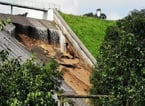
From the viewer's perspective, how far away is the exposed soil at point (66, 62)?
35.9 meters

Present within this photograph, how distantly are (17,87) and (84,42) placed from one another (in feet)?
103

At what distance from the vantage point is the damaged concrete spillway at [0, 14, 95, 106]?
3688cm

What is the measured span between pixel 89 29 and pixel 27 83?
34916mm

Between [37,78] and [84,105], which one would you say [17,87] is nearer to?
[37,78]

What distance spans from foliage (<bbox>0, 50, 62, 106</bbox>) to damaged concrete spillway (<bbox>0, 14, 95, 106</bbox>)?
21.5 m

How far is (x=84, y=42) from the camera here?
1737 inches

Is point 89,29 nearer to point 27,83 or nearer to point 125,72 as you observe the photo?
point 125,72

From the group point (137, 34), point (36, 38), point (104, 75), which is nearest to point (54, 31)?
point (36, 38)

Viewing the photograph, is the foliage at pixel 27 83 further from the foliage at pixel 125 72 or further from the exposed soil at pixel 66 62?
the exposed soil at pixel 66 62

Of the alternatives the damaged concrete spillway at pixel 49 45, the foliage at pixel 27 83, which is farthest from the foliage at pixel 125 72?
the damaged concrete spillway at pixel 49 45

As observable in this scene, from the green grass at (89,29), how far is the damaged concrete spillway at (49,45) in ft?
4.76

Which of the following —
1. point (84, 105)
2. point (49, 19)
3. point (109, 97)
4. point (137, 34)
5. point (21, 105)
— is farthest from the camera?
point (49, 19)

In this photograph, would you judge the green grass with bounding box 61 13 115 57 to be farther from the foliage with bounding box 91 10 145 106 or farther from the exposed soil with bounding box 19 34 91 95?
the foliage with bounding box 91 10 145 106

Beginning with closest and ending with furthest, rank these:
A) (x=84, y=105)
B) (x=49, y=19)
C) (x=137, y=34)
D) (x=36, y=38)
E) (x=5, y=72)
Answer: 1. (x=5, y=72)
2. (x=137, y=34)
3. (x=84, y=105)
4. (x=36, y=38)
5. (x=49, y=19)
